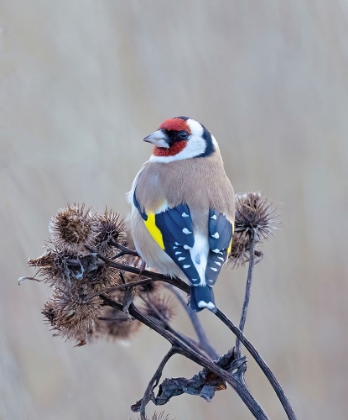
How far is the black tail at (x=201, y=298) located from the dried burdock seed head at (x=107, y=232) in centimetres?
28

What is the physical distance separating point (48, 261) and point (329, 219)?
2.02 meters

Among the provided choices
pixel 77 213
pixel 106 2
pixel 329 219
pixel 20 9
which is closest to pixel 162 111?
pixel 106 2

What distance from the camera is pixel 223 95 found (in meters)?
3.02

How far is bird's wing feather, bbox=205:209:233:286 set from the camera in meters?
1.49

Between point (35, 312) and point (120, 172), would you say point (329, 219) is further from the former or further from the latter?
point (35, 312)

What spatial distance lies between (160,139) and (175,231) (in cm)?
49

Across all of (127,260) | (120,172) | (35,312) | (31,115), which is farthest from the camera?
(120,172)

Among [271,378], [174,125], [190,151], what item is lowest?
[271,378]

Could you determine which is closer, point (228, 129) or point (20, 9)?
point (20, 9)

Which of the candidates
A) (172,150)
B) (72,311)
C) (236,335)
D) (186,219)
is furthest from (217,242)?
(172,150)

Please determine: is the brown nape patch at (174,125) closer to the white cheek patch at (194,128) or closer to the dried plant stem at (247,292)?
the white cheek patch at (194,128)

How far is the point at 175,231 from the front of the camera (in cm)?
161

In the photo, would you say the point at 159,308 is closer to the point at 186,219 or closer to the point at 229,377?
the point at 186,219

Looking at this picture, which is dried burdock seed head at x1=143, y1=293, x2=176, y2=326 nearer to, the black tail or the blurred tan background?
the black tail
